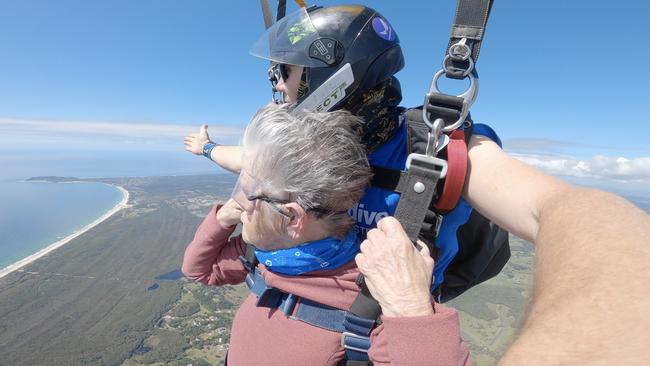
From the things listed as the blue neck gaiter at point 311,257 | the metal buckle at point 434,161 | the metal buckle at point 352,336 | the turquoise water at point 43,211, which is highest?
the metal buckle at point 434,161

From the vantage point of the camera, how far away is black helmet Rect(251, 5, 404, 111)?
1.57 meters

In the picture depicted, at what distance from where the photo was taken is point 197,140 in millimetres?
2701

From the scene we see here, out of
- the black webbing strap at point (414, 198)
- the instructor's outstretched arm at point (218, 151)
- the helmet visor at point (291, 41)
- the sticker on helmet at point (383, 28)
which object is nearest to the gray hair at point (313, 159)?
the black webbing strap at point (414, 198)

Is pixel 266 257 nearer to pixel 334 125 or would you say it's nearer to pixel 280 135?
pixel 280 135

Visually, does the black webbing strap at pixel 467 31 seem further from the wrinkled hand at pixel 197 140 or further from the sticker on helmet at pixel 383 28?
Answer: the wrinkled hand at pixel 197 140

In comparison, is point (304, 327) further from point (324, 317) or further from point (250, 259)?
point (250, 259)

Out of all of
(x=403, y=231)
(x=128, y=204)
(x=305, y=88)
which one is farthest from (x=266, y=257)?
(x=128, y=204)

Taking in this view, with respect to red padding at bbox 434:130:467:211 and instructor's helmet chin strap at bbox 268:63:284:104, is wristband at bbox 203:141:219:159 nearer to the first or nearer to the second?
instructor's helmet chin strap at bbox 268:63:284:104

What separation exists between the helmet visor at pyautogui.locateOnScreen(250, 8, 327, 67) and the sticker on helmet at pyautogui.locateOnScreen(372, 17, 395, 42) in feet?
1.01

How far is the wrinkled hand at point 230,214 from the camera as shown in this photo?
1.59 metres

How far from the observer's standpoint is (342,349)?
1.23m

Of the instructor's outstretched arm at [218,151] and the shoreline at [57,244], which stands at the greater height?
the instructor's outstretched arm at [218,151]

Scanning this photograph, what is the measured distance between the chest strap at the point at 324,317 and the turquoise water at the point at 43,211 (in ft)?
232

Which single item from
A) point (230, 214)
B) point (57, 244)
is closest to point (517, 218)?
point (230, 214)
